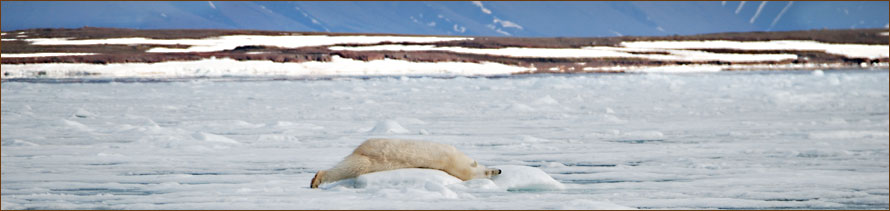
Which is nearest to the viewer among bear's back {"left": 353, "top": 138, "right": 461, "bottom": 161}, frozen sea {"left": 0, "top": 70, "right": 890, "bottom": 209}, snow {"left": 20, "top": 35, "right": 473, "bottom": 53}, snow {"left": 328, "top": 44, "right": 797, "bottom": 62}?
frozen sea {"left": 0, "top": 70, "right": 890, "bottom": 209}

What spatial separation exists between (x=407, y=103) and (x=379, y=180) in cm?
975

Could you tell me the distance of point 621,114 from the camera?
45.2ft

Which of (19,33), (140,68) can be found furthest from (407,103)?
(19,33)

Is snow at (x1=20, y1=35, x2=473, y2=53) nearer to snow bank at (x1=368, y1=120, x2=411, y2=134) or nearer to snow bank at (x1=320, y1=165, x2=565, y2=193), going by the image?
snow bank at (x1=368, y1=120, x2=411, y2=134)

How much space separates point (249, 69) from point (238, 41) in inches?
496

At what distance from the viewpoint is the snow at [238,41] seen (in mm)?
41031

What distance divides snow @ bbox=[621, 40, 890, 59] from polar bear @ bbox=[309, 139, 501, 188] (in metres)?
39.4

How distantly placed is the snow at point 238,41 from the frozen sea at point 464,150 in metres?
23.5

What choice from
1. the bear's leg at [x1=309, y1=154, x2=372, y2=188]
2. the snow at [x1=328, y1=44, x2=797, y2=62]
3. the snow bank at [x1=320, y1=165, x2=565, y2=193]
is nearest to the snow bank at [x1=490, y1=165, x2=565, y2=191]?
the snow bank at [x1=320, y1=165, x2=565, y2=193]

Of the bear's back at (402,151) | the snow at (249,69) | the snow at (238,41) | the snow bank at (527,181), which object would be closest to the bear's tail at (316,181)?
the bear's back at (402,151)

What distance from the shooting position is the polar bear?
677 centimetres

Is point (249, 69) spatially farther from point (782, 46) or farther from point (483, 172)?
point (483, 172)

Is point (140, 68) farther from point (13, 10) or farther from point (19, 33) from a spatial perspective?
point (13, 10)

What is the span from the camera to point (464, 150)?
9102mm
